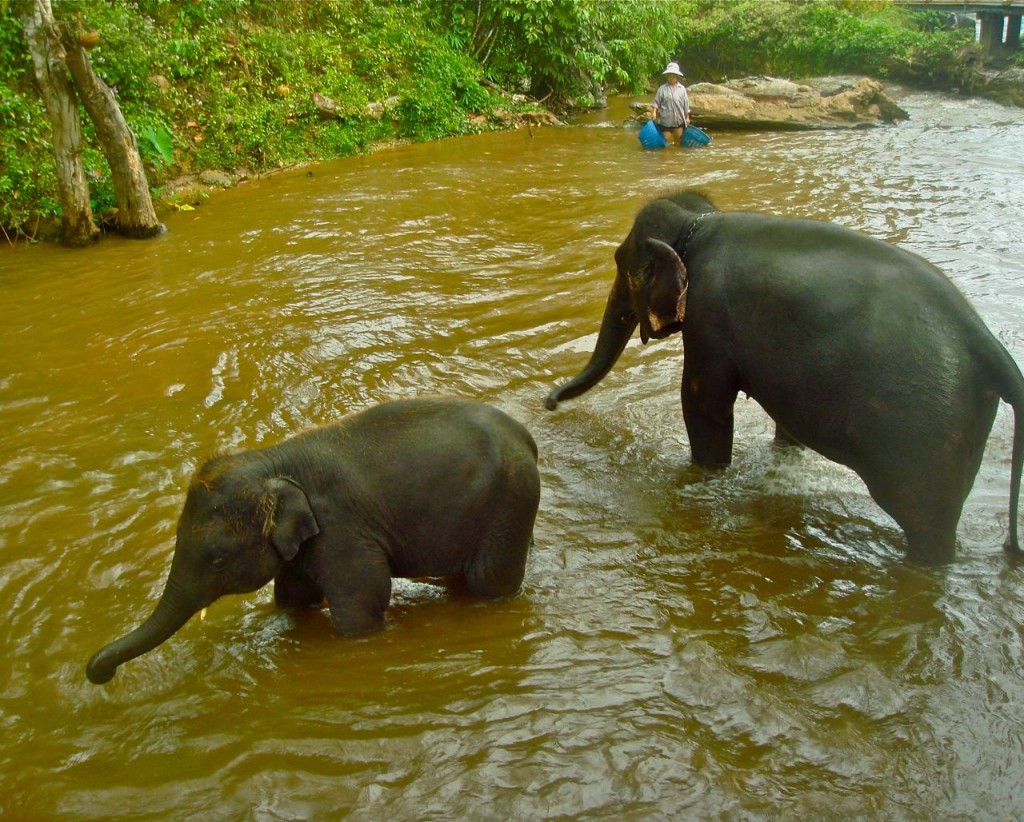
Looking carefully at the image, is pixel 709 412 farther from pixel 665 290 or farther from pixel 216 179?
pixel 216 179

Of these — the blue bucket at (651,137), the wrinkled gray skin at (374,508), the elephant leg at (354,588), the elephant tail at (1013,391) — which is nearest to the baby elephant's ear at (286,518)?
the wrinkled gray skin at (374,508)

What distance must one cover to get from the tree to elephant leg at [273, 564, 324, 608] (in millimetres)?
7477

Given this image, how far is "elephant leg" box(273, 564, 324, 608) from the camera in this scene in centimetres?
364

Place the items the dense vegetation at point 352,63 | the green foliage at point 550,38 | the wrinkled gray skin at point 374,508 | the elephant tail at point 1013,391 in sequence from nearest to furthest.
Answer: the wrinkled gray skin at point 374,508, the elephant tail at point 1013,391, the dense vegetation at point 352,63, the green foliage at point 550,38

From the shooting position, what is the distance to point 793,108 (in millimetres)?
17922

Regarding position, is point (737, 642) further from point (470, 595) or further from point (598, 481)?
point (598, 481)

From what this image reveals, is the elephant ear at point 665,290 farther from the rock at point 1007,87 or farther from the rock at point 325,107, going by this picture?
the rock at point 1007,87

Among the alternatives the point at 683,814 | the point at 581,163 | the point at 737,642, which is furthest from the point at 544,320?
the point at 581,163

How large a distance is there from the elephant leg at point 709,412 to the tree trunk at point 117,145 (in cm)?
764

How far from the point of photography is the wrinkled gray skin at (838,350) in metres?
3.58

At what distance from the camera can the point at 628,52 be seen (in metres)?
22.8

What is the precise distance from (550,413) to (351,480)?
87.4 inches

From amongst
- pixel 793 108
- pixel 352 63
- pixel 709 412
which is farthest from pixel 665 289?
pixel 352 63

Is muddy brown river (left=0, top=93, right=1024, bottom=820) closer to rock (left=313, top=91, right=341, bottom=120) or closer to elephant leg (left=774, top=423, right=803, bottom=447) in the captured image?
elephant leg (left=774, top=423, right=803, bottom=447)
